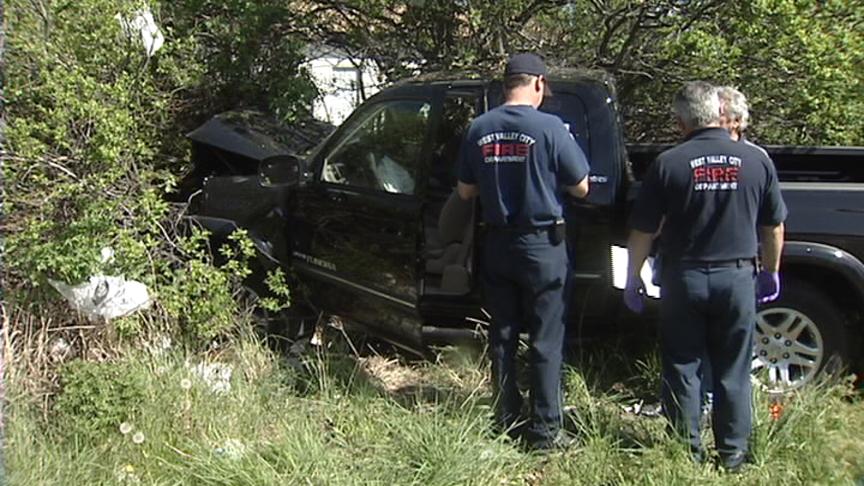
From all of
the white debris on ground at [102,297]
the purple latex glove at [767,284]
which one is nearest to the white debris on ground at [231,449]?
the white debris on ground at [102,297]

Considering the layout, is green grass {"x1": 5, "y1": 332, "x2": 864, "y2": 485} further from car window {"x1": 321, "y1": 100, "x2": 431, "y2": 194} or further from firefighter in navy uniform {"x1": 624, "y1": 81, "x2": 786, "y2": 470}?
car window {"x1": 321, "y1": 100, "x2": 431, "y2": 194}

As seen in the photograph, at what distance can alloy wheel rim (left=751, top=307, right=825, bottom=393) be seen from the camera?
14.6 ft

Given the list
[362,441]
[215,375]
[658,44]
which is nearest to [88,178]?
[215,375]

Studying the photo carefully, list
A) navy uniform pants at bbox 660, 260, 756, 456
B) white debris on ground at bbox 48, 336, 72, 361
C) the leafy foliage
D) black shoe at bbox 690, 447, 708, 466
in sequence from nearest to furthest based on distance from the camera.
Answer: navy uniform pants at bbox 660, 260, 756, 456
black shoe at bbox 690, 447, 708, 466
white debris on ground at bbox 48, 336, 72, 361
the leafy foliage

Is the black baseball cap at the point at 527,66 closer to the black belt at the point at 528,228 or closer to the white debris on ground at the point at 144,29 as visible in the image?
the black belt at the point at 528,228

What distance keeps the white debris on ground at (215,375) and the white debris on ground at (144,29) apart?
2.40 metres

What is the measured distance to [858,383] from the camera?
4.63 metres

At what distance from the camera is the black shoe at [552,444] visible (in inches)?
156

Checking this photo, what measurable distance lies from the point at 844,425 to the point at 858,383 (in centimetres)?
58

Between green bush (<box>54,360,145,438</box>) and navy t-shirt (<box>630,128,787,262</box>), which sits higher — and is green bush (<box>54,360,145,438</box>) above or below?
below

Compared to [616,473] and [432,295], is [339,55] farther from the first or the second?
[616,473]

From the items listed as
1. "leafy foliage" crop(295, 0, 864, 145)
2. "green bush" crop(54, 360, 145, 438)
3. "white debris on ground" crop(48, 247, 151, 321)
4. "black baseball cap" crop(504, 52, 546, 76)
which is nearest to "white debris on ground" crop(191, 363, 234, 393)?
"green bush" crop(54, 360, 145, 438)

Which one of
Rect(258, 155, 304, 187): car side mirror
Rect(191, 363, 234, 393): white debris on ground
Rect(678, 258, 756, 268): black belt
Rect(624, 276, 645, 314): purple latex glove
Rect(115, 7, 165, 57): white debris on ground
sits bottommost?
Rect(191, 363, 234, 393): white debris on ground

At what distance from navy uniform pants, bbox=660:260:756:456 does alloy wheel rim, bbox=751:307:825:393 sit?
84 centimetres
